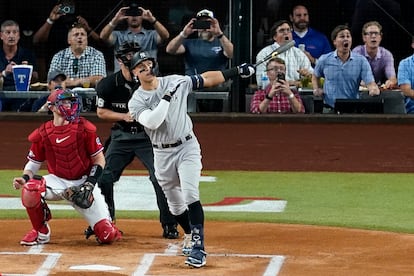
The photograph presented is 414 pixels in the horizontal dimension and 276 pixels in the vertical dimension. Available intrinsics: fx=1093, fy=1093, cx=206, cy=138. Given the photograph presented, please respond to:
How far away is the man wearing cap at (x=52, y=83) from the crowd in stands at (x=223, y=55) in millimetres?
50

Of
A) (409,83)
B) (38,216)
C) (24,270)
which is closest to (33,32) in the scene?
(409,83)

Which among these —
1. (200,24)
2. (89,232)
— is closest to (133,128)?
(89,232)

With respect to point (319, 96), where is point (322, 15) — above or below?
above

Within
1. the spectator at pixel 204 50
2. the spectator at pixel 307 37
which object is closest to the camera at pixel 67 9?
the spectator at pixel 204 50

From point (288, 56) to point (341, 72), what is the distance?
2.26 feet

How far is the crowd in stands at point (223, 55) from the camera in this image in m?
13.1

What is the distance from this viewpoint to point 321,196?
38.0 feet

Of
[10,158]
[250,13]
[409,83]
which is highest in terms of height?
[250,13]

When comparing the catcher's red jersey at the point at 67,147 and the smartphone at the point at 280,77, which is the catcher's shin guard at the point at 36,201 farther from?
the smartphone at the point at 280,77

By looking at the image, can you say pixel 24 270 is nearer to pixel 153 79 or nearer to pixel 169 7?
pixel 153 79

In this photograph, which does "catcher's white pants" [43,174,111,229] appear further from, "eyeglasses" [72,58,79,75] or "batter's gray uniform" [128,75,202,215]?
"eyeglasses" [72,58,79,75]

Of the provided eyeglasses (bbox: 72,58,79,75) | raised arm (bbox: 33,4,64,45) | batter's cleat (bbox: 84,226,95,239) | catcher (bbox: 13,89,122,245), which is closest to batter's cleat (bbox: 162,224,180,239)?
catcher (bbox: 13,89,122,245)

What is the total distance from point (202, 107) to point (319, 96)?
4.78 ft

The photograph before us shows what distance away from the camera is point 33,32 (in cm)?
1427
